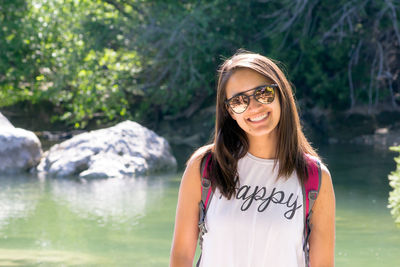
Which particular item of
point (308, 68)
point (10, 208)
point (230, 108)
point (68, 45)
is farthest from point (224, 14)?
point (230, 108)

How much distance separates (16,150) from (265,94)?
865cm

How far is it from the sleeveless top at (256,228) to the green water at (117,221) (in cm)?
319

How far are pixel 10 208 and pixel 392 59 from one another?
11.5 meters

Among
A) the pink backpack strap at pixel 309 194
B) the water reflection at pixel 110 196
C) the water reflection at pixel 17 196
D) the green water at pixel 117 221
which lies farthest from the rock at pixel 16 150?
the pink backpack strap at pixel 309 194

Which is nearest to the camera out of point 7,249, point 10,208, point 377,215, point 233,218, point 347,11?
point 233,218

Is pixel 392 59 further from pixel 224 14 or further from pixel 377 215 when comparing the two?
pixel 377 215

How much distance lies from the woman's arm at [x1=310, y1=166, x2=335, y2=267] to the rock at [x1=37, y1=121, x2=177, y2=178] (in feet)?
25.3

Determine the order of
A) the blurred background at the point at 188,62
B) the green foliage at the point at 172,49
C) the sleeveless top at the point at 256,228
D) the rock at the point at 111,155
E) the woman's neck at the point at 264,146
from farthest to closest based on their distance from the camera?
the green foliage at the point at 172,49, the blurred background at the point at 188,62, the rock at the point at 111,155, the woman's neck at the point at 264,146, the sleeveless top at the point at 256,228

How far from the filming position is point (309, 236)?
2.44m

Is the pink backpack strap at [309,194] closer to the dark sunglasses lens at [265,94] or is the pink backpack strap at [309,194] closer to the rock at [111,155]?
the dark sunglasses lens at [265,94]

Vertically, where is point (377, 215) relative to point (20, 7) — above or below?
below

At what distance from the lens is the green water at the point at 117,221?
569cm

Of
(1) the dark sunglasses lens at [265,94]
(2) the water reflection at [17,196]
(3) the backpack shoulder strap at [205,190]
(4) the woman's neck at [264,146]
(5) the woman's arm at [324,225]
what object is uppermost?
(1) the dark sunglasses lens at [265,94]

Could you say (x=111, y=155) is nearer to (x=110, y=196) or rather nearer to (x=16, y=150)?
(x=16, y=150)
